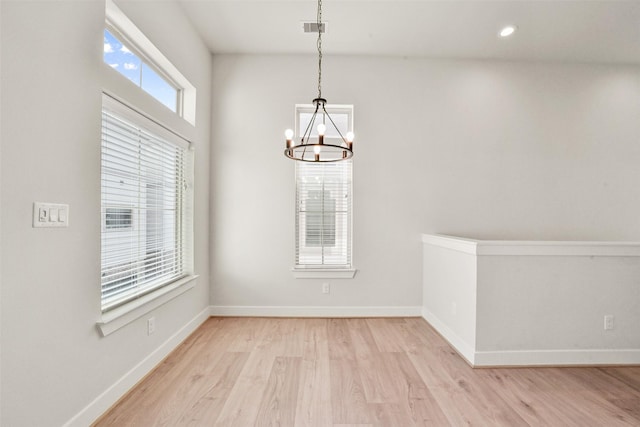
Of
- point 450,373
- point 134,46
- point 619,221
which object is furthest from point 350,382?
point 619,221

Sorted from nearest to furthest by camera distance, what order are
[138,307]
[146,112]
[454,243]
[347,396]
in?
[347,396]
[138,307]
[146,112]
[454,243]

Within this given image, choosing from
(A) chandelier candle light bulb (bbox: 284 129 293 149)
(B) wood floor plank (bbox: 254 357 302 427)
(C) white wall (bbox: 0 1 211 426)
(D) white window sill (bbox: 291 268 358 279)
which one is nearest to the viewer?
(C) white wall (bbox: 0 1 211 426)

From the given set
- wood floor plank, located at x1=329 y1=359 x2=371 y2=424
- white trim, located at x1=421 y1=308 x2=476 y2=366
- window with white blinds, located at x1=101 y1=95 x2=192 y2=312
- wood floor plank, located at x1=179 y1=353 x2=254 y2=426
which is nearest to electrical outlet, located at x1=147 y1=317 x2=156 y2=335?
window with white blinds, located at x1=101 y1=95 x2=192 y2=312

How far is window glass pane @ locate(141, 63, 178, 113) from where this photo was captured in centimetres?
250

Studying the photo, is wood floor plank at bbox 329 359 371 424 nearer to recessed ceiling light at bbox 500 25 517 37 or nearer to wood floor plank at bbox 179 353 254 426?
wood floor plank at bbox 179 353 254 426

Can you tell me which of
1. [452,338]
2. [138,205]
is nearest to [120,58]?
[138,205]

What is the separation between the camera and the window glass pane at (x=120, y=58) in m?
2.05

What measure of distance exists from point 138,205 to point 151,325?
0.95 metres

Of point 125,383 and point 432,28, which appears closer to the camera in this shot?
point 125,383

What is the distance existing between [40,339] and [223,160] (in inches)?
101

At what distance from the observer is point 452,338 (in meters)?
A: 2.89

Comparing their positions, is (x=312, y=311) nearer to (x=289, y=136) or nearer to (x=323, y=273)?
(x=323, y=273)

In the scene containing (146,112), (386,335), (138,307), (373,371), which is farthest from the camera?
(386,335)

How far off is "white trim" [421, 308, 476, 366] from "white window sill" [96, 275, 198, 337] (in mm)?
2586
